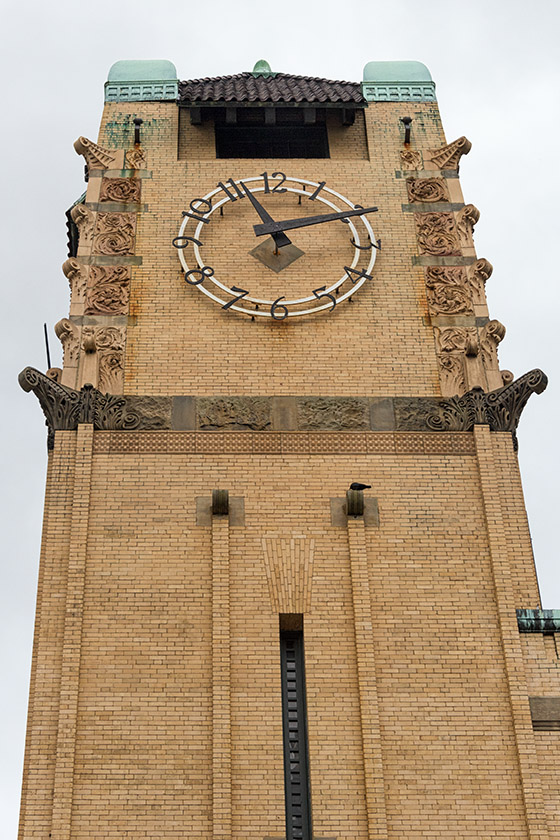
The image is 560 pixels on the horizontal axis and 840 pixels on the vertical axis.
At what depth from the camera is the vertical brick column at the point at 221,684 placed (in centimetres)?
1689

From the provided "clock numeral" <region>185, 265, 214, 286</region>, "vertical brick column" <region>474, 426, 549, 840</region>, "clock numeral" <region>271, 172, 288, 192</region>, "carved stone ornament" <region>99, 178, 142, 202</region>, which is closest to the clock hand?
"clock numeral" <region>271, 172, 288, 192</region>

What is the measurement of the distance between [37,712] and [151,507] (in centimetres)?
344

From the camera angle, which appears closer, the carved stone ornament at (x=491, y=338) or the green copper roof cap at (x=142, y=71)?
the carved stone ornament at (x=491, y=338)

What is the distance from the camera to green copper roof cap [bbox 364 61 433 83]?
26.2 meters

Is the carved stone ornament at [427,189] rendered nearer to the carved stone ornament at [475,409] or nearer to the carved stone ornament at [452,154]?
the carved stone ornament at [452,154]

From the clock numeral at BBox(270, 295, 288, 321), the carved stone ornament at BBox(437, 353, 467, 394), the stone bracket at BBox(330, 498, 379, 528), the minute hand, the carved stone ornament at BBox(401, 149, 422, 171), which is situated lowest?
the stone bracket at BBox(330, 498, 379, 528)

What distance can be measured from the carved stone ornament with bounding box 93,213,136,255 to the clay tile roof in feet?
10.0

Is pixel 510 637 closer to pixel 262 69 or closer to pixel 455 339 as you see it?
pixel 455 339

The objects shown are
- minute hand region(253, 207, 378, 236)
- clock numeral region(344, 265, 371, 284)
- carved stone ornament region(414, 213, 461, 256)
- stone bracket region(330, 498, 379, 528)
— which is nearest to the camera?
stone bracket region(330, 498, 379, 528)

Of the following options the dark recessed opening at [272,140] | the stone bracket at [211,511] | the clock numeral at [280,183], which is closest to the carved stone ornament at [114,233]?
the clock numeral at [280,183]

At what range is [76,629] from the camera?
18250 millimetres

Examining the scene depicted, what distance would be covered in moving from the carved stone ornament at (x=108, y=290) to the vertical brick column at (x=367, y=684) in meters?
5.49

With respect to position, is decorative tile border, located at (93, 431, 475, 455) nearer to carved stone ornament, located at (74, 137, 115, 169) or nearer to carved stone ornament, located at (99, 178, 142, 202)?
carved stone ornament, located at (99, 178, 142, 202)

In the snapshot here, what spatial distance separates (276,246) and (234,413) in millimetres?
3593
